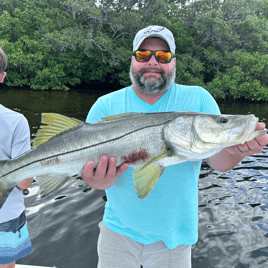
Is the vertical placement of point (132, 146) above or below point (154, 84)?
below

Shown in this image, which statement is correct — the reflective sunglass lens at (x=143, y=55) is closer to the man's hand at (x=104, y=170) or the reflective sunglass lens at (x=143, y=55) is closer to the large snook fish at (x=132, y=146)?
the large snook fish at (x=132, y=146)

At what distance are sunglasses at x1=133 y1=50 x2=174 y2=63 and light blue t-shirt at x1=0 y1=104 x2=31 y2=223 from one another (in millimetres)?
1539

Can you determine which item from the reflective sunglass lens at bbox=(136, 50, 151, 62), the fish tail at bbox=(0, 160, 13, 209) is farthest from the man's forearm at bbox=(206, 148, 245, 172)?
the fish tail at bbox=(0, 160, 13, 209)

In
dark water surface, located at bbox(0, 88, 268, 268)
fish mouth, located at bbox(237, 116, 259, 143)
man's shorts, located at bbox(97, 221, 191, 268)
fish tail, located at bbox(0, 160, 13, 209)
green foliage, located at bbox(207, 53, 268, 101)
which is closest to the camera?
fish mouth, located at bbox(237, 116, 259, 143)

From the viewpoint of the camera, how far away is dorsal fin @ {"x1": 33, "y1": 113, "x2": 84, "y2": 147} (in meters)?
2.34

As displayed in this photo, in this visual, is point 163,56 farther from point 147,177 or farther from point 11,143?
point 11,143

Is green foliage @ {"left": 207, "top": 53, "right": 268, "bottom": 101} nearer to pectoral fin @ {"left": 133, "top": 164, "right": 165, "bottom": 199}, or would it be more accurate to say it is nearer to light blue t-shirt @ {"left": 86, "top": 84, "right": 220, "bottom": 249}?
light blue t-shirt @ {"left": 86, "top": 84, "right": 220, "bottom": 249}

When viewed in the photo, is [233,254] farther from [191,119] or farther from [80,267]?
[191,119]

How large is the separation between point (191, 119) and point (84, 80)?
3931cm

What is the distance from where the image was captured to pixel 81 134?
7.49 ft

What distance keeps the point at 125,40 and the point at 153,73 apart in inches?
1368

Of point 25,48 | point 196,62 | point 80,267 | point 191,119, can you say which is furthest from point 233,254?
point 25,48

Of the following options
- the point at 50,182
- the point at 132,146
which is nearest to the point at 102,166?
the point at 132,146

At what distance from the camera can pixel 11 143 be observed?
284 cm
